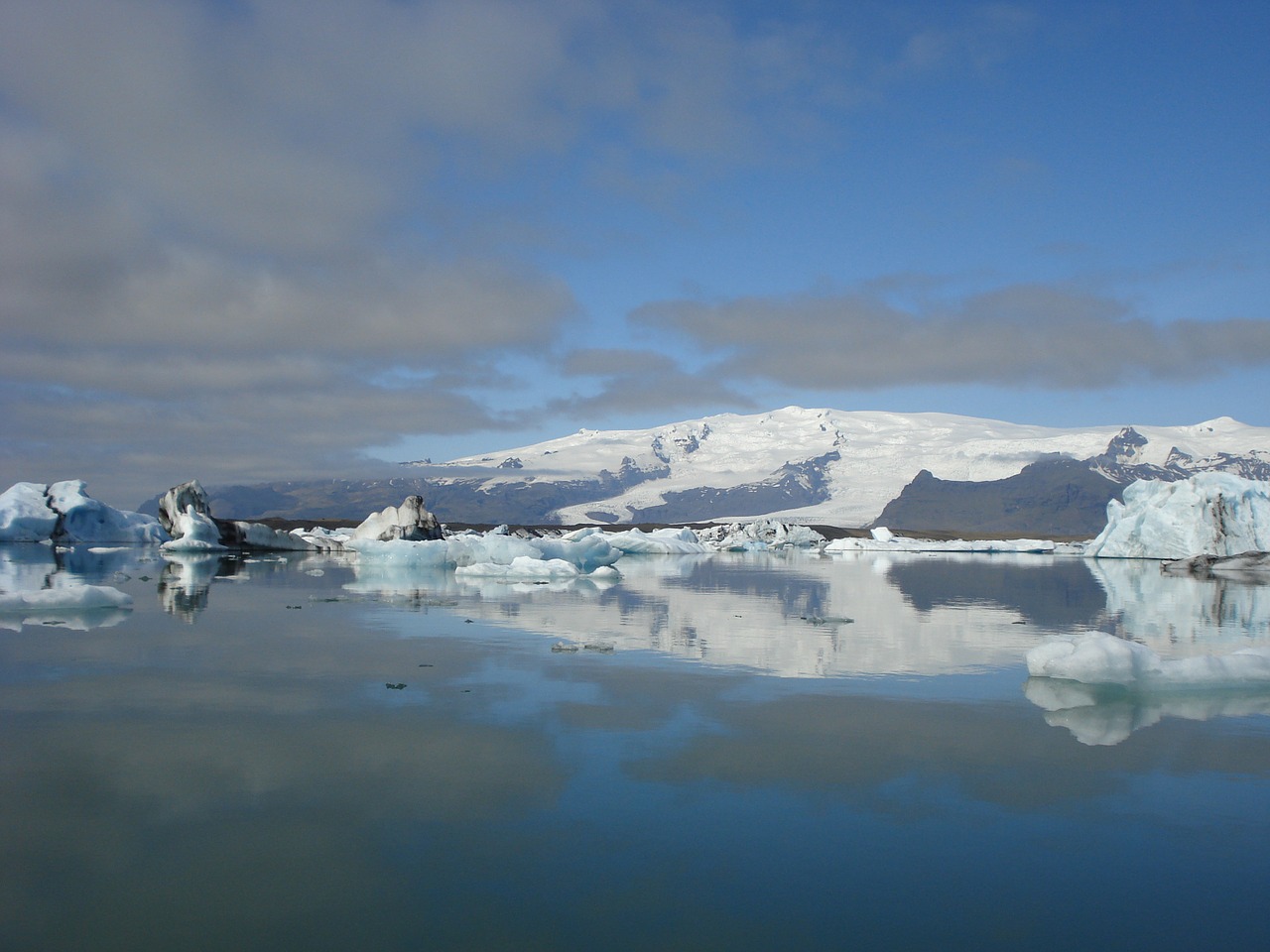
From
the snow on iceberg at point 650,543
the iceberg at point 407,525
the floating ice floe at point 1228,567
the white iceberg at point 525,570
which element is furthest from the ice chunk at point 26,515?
the floating ice floe at point 1228,567

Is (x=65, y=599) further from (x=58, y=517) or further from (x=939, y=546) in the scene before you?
(x=939, y=546)

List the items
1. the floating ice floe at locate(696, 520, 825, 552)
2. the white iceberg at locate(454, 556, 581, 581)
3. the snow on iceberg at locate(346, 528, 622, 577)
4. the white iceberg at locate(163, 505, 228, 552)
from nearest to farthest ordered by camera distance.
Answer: the white iceberg at locate(454, 556, 581, 581)
the snow on iceberg at locate(346, 528, 622, 577)
the white iceberg at locate(163, 505, 228, 552)
the floating ice floe at locate(696, 520, 825, 552)

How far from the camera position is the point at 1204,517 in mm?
40469

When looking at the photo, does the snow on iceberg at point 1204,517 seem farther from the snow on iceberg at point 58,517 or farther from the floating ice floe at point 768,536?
the snow on iceberg at point 58,517

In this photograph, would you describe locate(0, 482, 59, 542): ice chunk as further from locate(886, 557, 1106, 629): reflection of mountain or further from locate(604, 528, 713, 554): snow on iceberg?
locate(886, 557, 1106, 629): reflection of mountain

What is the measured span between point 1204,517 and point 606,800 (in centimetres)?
4326

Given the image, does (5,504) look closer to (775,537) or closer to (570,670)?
(570,670)

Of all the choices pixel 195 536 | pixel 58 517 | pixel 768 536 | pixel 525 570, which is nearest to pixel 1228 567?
pixel 525 570

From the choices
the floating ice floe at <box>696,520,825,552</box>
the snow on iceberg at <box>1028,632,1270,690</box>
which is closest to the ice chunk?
the floating ice floe at <box>696,520,825,552</box>

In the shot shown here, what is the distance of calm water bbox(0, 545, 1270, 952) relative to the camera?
13.3 feet

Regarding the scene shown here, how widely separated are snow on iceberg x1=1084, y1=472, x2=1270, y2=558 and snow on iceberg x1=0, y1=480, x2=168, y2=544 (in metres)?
53.2

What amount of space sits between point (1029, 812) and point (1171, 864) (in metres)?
0.86

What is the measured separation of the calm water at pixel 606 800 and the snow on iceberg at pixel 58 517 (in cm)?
4099

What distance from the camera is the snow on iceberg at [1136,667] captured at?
362 inches
